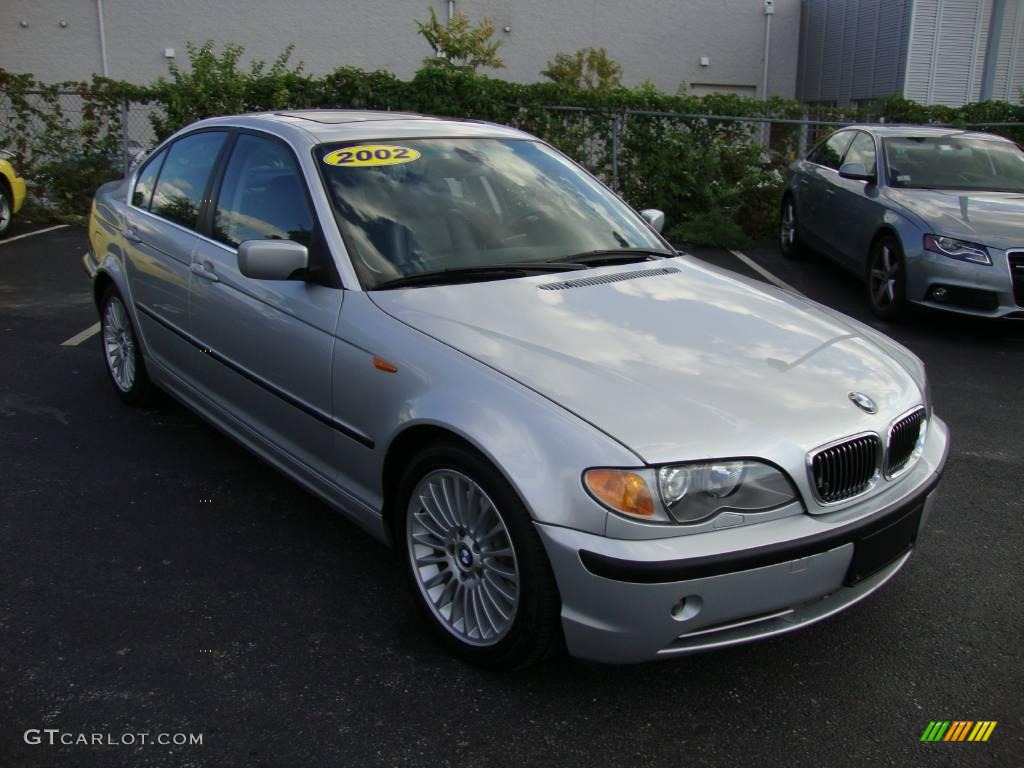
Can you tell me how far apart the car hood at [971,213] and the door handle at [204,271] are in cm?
561

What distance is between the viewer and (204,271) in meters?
4.16

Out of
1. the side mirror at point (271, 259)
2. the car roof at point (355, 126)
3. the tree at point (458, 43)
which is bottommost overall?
the side mirror at point (271, 259)

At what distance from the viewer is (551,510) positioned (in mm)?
2576

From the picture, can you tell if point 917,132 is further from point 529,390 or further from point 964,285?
point 529,390

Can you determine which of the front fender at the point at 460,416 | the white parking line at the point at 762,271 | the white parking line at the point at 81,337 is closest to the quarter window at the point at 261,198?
the front fender at the point at 460,416

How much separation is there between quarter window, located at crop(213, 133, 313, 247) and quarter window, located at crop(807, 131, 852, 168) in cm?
691

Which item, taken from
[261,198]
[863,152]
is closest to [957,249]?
[863,152]

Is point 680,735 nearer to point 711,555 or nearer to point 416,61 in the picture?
point 711,555

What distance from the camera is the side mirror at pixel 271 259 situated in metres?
3.36

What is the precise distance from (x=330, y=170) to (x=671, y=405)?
180cm

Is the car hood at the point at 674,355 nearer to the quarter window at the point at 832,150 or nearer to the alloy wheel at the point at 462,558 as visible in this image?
the alloy wheel at the point at 462,558

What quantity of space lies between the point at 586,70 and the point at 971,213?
579 inches
